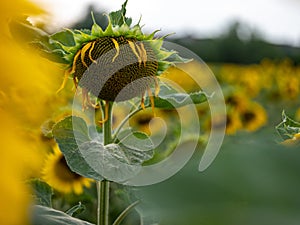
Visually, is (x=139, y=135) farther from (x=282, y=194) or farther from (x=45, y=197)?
(x=282, y=194)

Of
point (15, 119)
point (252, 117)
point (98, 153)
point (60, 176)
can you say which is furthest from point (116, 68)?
point (252, 117)

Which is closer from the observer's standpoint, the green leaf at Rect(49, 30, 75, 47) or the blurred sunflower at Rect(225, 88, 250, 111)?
the green leaf at Rect(49, 30, 75, 47)

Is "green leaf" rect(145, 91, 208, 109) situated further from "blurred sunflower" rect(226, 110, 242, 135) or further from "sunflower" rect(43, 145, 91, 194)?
"blurred sunflower" rect(226, 110, 242, 135)

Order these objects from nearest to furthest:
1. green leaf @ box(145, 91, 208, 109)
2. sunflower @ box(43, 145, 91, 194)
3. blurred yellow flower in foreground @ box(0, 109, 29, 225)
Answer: blurred yellow flower in foreground @ box(0, 109, 29, 225)
green leaf @ box(145, 91, 208, 109)
sunflower @ box(43, 145, 91, 194)

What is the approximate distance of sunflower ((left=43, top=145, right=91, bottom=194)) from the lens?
1078 millimetres

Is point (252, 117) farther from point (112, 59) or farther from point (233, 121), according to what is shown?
point (112, 59)

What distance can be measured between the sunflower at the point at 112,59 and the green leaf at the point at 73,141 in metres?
0.03

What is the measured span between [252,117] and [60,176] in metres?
2.26

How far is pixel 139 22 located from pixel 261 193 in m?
0.40

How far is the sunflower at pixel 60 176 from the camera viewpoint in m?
1.08

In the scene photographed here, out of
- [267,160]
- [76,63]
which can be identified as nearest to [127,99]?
[76,63]

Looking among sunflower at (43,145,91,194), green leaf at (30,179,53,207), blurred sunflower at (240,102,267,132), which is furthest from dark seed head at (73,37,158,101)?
blurred sunflower at (240,102,267,132)

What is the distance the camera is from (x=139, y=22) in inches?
23.1

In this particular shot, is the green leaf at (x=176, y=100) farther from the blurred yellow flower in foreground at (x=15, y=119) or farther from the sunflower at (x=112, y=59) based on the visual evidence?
the blurred yellow flower in foreground at (x=15, y=119)
